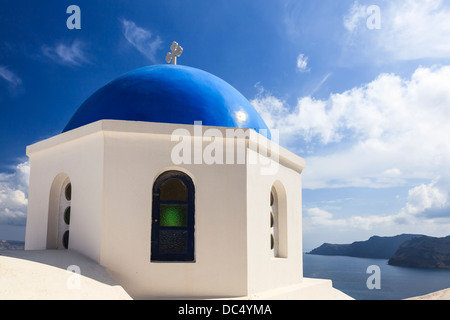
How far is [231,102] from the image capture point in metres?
7.28

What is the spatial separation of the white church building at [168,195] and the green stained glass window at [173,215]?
0.05 feet

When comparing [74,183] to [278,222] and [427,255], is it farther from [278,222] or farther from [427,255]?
[427,255]

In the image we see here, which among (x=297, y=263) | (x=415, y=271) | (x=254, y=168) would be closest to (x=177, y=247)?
(x=254, y=168)

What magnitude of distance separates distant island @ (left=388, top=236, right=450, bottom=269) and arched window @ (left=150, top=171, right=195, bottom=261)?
188 feet

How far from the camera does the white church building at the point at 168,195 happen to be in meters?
5.78

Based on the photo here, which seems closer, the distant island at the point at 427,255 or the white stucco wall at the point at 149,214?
the white stucco wall at the point at 149,214

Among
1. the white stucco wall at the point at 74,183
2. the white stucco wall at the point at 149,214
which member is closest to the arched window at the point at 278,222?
the white stucco wall at the point at 149,214

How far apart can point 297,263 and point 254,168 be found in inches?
98.8

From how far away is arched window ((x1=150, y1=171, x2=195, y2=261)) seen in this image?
6.03 meters

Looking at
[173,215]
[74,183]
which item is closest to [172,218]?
[173,215]

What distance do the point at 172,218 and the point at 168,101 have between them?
2.06 m

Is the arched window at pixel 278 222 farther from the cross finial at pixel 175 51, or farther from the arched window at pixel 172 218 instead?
the cross finial at pixel 175 51
